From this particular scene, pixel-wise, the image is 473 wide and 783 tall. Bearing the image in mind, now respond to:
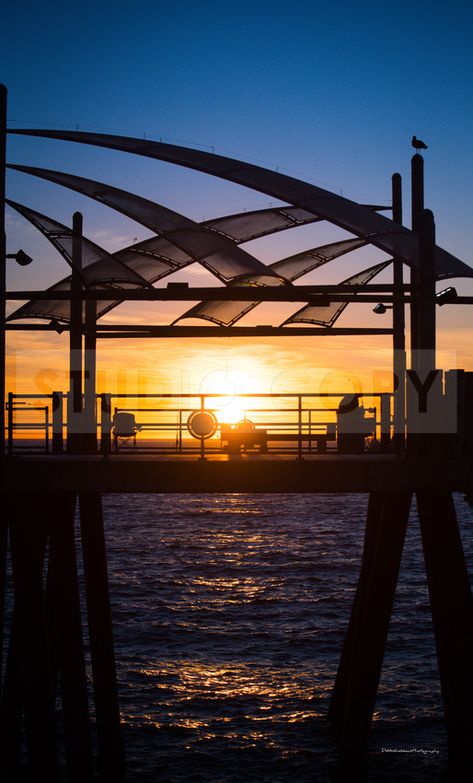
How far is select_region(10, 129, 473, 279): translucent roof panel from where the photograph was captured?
787 inches

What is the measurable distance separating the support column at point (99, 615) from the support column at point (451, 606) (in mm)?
5906

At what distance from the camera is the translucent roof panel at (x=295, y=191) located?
19984 millimetres

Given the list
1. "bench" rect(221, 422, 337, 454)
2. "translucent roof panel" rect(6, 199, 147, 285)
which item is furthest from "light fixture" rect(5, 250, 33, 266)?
"bench" rect(221, 422, 337, 454)

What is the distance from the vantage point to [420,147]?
837 inches

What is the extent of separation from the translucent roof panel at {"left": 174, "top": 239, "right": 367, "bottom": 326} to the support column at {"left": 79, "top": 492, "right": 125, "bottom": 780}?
41.3 feet

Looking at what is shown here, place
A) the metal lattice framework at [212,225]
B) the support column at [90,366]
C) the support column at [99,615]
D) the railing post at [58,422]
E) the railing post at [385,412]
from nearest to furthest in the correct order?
the support column at [99,615] < the railing post at [58,422] < the metal lattice framework at [212,225] < the railing post at [385,412] < the support column at [90,366]

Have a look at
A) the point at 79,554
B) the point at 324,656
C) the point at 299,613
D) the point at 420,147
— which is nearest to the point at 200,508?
the point at 79,554

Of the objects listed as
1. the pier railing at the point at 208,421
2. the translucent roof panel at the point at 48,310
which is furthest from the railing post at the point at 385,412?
the translucent roof panel at the point at 48,310

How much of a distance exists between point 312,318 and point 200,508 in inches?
3217

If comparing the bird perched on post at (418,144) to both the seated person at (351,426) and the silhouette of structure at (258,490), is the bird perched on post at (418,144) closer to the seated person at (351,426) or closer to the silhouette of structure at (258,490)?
the silhouette of structure at (258,490)

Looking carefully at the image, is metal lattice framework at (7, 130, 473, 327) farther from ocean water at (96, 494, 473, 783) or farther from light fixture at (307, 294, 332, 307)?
ocean water at (96, 494, 473, 783)

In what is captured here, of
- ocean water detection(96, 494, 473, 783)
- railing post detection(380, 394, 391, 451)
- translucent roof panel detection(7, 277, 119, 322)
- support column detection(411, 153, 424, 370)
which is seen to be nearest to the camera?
support column detection(411, 153, 424, 370)

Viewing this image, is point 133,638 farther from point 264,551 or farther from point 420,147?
point 264,551

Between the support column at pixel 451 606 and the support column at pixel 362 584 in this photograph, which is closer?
the support column at pixel 451 606
